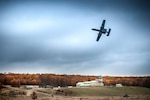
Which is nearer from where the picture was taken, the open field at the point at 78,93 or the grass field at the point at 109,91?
the open field at the point at 78,93

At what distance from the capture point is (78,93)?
2339 cm

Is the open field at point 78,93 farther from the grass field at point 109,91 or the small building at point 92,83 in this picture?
the small building at point 92,83

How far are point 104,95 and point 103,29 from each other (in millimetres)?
5608

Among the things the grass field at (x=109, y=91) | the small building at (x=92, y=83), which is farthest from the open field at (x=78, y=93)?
the small building at (x=92, y=83)

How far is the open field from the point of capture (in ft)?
69.2

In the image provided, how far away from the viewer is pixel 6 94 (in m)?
20.5

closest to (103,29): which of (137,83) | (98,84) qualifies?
(137,83)

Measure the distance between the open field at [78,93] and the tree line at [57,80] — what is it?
491mm

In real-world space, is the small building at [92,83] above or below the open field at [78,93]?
above

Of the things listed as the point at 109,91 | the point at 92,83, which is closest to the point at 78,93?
the point at 109,91

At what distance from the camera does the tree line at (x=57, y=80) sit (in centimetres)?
2295

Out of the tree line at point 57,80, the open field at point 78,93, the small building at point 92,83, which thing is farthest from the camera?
the small building at point 92,83

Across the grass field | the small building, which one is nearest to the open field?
the grass field

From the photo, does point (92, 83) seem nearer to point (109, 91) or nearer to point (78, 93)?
point (109, 91)
